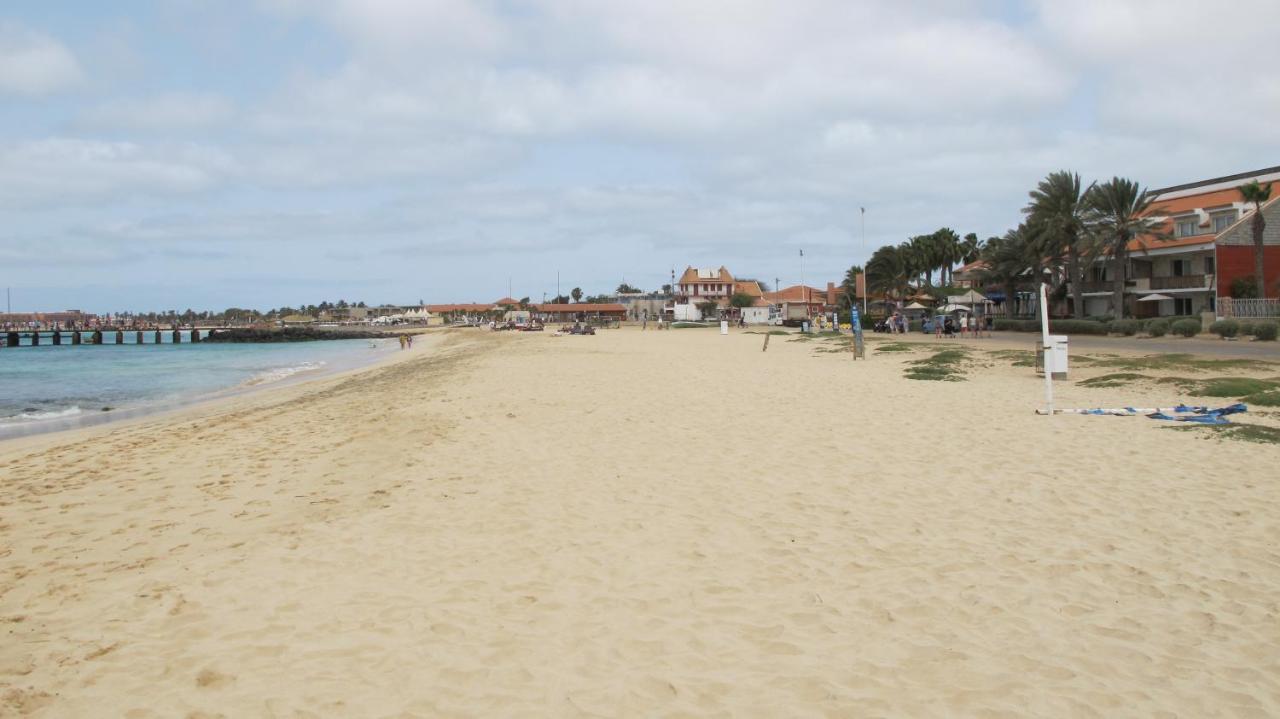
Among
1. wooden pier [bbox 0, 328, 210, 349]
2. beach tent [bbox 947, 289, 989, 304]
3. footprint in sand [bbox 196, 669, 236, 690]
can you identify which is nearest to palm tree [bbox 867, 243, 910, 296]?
beach tent [bbox 947, 289, 989, 304]

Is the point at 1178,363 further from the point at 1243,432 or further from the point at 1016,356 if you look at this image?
the point at 1243,432

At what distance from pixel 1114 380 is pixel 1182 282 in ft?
121

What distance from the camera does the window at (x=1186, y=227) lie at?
47031 mm

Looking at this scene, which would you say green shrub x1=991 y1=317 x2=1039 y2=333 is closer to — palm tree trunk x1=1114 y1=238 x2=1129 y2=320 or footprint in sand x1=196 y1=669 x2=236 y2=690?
palm tree trunk x1=1114 y1=238 x2=1129 y2=320

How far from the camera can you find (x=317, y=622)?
15.2 feet

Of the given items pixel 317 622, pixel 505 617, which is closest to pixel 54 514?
pixel 317 622

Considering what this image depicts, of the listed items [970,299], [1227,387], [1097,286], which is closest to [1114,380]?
[1227,387]

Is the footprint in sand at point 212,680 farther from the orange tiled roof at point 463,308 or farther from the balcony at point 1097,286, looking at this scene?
the orange tiled roof at point 463,308

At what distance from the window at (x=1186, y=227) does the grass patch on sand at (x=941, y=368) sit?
1251 inches

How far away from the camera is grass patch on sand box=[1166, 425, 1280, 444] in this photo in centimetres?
925

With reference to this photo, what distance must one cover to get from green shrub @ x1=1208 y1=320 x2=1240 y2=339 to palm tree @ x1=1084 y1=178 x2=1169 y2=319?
1232cm

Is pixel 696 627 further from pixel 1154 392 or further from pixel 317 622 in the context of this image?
pixel 1154 392

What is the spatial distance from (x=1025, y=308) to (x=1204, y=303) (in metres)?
22.1

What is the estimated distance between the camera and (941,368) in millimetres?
20281
